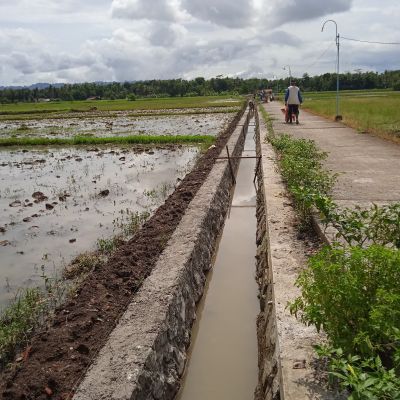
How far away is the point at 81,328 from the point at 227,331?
1692mm

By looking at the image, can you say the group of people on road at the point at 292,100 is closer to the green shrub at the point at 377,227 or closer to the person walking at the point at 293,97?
the person walking at the point at 293,97

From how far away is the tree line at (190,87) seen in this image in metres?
90.7

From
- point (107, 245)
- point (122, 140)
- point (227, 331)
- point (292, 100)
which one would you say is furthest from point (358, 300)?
point (122, 140)

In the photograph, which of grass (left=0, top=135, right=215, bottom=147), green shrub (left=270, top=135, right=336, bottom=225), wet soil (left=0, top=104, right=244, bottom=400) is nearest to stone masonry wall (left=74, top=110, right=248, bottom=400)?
wet soil (left=0, top=104, right=244, bottom=400)

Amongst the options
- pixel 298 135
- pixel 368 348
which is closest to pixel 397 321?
pixel 368 348

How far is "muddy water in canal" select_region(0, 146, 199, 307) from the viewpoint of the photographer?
257 inches

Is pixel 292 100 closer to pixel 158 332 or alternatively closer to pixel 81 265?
pixel 81 265

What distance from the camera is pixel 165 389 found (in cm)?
352

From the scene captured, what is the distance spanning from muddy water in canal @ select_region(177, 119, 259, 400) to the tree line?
8310 cm

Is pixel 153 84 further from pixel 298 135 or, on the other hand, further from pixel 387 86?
pixel 298 135

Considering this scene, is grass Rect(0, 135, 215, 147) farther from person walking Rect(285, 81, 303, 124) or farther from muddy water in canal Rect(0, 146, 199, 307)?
person walking Rect(285, 81, 303, 124)

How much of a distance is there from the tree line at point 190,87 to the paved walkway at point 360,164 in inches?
2935

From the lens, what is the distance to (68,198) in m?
9.98

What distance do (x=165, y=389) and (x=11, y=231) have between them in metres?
5.36
